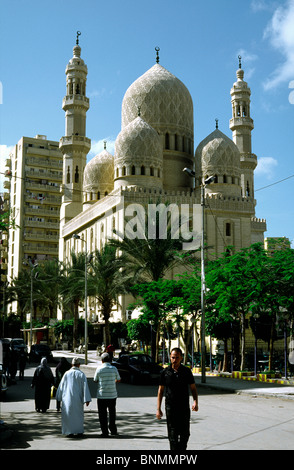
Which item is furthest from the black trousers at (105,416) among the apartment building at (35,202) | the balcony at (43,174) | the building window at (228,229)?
the balcony at (43,174)

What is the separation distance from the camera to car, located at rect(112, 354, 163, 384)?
19.2m

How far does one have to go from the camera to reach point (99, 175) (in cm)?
5566

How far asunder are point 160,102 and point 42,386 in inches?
1726

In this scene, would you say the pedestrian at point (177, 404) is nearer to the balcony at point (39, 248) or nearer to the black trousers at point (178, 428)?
the black trousers at point (178, 428)

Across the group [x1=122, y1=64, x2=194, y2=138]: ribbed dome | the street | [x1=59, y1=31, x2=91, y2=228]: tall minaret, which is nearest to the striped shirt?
the street

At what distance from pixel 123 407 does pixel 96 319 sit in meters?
35.6

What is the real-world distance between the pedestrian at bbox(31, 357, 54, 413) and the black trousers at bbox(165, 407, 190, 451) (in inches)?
240

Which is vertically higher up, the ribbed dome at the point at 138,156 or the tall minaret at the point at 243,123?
the tall minaret at the point at 243,123

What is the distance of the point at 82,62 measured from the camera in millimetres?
60938

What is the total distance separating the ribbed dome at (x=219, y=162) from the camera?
50938 mm

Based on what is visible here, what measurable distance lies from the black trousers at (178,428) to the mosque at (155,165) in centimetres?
3754

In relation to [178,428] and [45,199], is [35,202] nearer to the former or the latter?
[45,199]

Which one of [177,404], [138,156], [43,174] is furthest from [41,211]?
[177,404]

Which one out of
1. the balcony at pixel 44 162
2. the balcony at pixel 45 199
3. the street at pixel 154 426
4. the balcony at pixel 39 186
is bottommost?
the street at pixel 154 426
